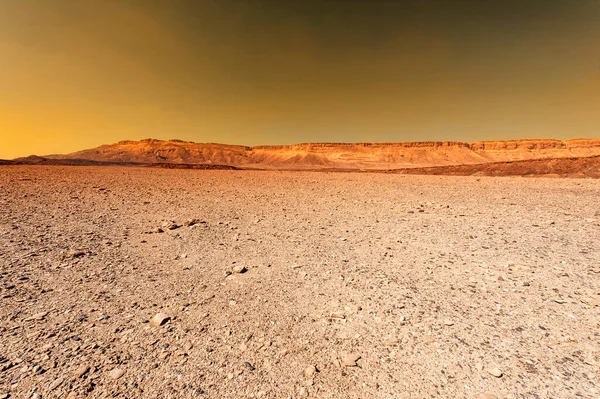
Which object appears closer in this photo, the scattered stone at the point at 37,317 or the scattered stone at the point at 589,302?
the scattered stone at the point at 37,317

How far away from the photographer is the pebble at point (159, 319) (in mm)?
3226

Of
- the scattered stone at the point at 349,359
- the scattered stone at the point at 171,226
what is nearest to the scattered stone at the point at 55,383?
the scattered stone at the point at 349,359

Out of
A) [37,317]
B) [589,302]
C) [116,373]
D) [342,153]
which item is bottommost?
[589,302]

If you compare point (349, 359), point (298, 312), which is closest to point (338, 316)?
point (298, 312)

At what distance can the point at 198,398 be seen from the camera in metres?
2.26

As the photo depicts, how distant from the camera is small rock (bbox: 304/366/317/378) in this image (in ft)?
8.23

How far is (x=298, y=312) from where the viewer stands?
357cm

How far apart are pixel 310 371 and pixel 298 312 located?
103cm

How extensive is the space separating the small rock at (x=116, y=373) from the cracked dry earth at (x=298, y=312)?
1cm

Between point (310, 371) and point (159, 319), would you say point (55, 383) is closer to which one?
point (159, 319)

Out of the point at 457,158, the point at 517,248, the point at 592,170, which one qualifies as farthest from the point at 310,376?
the point at 457,158

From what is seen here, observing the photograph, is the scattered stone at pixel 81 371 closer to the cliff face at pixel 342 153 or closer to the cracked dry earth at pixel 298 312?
the cracked dry earth at pixel 298 312

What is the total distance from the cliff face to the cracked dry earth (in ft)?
327

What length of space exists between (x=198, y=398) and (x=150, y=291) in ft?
7.37
